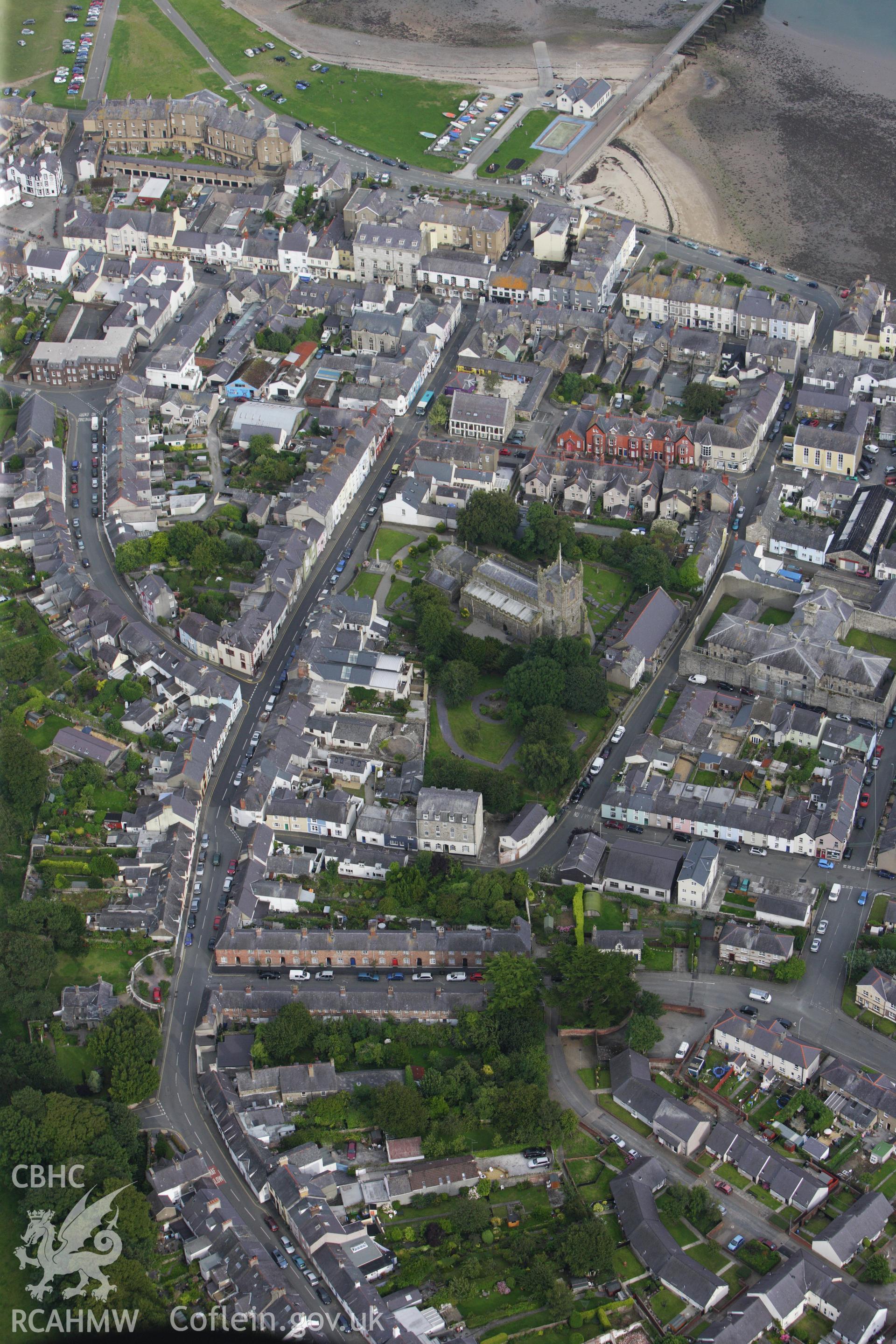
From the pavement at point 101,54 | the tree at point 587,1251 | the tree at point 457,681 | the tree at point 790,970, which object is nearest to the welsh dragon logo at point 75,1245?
the tree at point 587,1251

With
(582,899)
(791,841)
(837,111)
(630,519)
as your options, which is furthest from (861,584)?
(837,111)

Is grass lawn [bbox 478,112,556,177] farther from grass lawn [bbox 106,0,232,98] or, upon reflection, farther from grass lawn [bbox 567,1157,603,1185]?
grass lawn [bbox 567,1157,603,1185]

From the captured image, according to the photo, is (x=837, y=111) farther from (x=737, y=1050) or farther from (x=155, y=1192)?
(x=155, y=1192)

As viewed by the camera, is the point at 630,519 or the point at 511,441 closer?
the point at 630,519

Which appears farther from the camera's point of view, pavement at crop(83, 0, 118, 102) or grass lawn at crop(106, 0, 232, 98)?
pavement at crop(83, 0, 118, 102)

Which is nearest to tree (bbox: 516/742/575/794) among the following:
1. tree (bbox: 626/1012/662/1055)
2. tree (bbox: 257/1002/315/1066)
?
tree (bbox: 626/1012/662/1055)

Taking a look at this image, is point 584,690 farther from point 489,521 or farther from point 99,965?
point 99,965

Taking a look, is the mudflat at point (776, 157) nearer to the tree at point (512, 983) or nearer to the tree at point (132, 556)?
the tree at point (132, 556)
